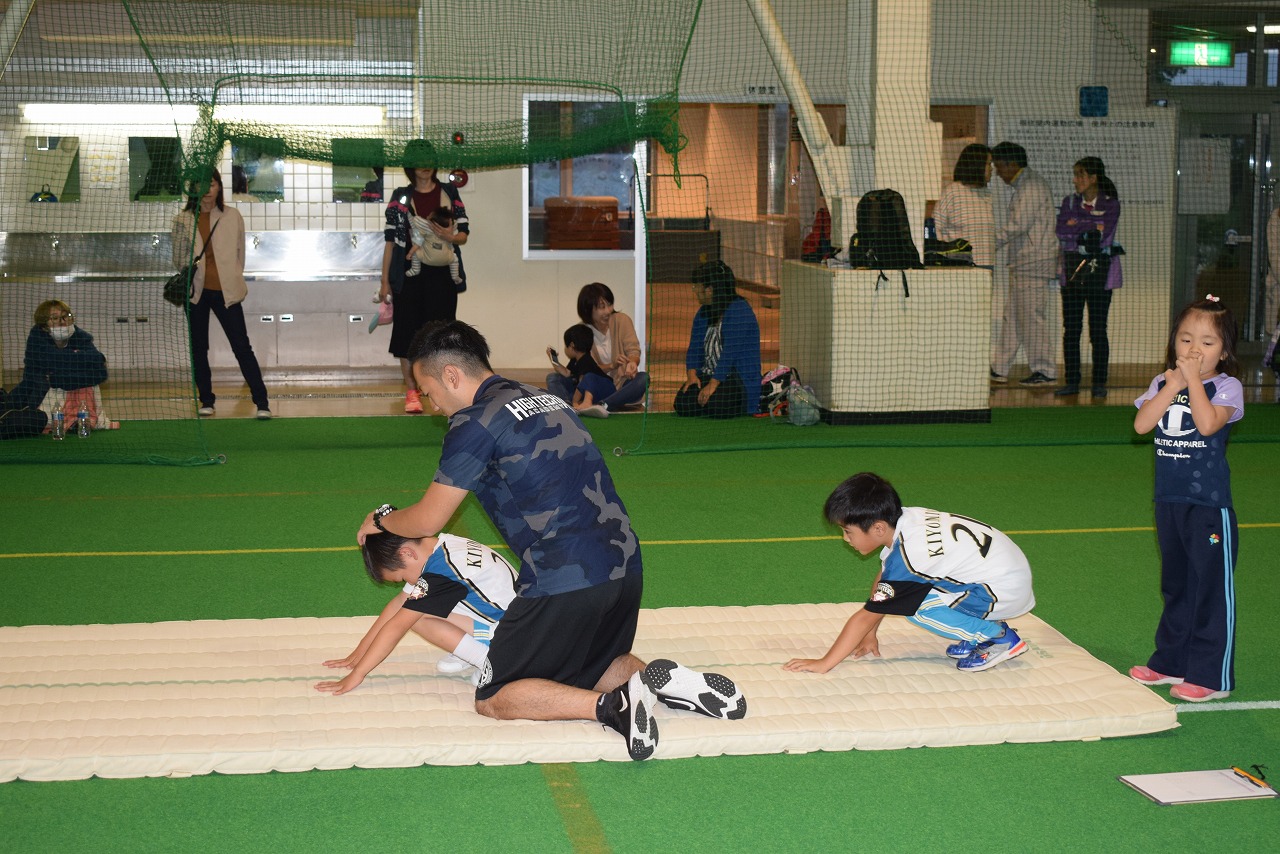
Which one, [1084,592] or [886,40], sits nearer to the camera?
[1084,592]

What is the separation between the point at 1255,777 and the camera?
11.5 ft

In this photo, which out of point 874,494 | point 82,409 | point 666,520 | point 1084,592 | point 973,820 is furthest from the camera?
point 82,409

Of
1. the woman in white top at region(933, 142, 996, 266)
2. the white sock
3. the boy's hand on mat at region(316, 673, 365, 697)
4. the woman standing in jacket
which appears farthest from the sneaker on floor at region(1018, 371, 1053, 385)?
the boy's hand on mat at region(316, 673, 365, 697)

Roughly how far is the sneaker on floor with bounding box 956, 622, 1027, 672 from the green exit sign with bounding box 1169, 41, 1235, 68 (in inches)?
396

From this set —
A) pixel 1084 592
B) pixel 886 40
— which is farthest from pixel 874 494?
pixel 886 40

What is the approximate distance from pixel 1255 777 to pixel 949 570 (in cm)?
102

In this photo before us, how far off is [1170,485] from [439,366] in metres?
2.26

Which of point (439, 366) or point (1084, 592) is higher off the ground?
point (439, 366)

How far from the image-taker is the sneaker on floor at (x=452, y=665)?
4254mm

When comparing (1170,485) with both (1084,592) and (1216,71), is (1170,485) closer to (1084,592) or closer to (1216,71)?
(1084,592)

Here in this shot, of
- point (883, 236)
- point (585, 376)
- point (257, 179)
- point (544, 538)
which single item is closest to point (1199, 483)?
point (544, 538)

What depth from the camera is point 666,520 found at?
6.61 m

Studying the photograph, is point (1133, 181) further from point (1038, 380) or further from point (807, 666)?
point (807, 666)

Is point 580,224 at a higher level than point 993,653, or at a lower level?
higher
